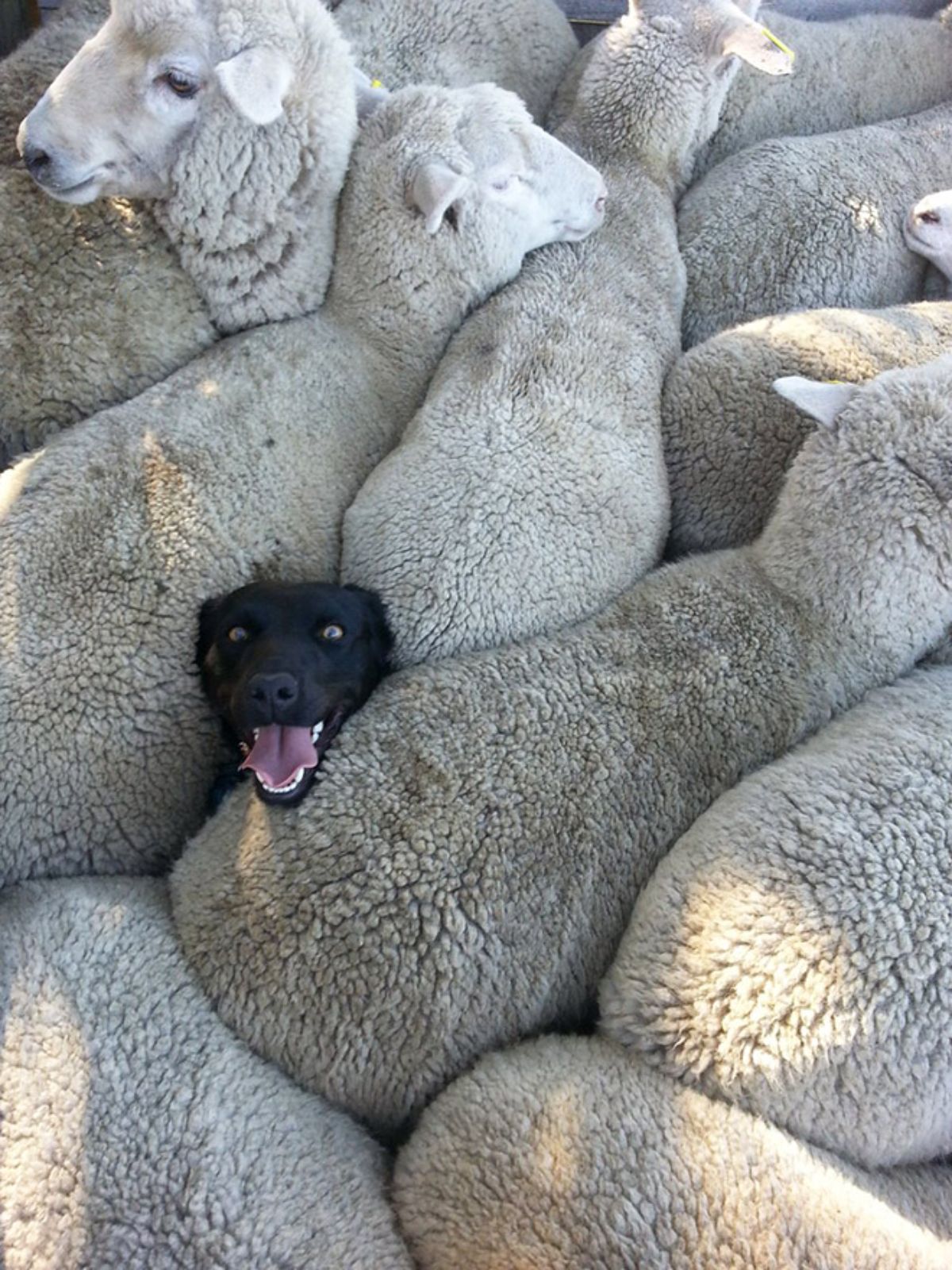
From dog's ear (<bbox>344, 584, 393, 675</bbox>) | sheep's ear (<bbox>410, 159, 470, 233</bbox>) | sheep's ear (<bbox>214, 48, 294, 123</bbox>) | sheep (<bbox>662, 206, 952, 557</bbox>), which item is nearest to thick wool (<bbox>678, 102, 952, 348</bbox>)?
sheep (<bbox>662, 206, 952, 557</bbox>)

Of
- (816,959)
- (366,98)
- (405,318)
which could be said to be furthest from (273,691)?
(366,98)

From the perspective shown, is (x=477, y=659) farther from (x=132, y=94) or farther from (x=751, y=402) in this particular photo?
(x=132, y=94)

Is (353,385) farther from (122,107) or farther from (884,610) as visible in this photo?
(884,610)

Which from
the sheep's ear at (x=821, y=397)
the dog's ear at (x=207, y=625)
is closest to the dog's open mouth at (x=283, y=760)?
the dog's ear at (x=207, y=625)

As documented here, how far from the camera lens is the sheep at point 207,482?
2.09 meters

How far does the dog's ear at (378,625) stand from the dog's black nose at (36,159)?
45.5 inches

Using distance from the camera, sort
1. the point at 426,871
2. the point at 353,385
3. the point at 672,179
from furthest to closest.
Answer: the point at 672,179
the point at 353,385
the point at 426,871

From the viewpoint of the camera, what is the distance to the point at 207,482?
2.28 metres

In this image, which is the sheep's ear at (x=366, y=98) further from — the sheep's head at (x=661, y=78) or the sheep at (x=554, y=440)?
the sheep's head at (x=661, y=78)

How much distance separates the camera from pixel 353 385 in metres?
2.60

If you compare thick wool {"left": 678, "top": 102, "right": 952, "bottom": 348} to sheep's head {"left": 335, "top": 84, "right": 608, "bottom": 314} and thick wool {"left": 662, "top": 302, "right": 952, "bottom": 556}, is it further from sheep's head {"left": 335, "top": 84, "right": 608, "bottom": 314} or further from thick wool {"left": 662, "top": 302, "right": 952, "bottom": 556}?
sheep's head {"left": 335, "top": 84, "right": 608, "bottom": 314}

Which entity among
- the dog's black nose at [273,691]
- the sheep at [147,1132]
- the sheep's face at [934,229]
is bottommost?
the sheep at [147,1132]

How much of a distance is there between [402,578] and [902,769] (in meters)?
1.05

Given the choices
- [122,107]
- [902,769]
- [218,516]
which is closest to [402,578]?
[218,516]
